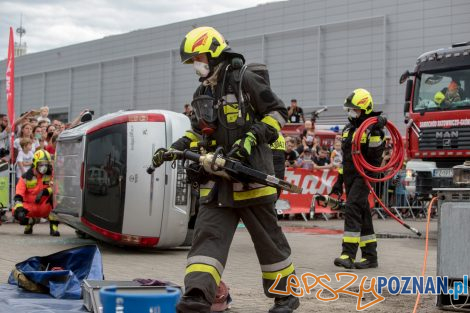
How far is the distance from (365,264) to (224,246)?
4152 millimetres

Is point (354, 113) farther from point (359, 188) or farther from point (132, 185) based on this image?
point (132, 185)

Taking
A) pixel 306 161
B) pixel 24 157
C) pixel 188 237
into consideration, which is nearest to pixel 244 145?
pixel 188 237

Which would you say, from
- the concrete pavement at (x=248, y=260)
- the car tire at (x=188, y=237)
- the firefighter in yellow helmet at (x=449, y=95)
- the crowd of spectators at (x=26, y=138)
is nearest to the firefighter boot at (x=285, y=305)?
the concrete pavement at (x=248, y=260)

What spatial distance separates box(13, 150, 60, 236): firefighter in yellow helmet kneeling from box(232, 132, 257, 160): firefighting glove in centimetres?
755

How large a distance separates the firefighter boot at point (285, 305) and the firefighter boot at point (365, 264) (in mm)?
3408

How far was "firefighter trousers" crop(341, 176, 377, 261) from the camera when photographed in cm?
915

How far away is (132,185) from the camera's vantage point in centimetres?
994

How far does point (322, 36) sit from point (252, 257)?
2324cm

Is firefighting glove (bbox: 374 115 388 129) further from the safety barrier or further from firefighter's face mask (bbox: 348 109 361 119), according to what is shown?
the safety barrier

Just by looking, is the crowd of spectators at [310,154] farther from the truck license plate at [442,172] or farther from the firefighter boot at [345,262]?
the firefighter boot at [345,262]

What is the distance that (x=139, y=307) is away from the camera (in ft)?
10.6

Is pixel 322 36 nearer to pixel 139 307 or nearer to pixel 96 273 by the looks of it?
pixel 96 273

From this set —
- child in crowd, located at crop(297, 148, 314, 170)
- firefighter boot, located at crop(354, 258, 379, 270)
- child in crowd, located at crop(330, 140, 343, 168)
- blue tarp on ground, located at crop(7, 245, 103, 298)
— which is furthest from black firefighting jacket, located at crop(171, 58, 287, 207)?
child in crowd, located at crop(330, 140, 343, 168)

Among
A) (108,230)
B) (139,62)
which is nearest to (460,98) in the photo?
(108,230)
